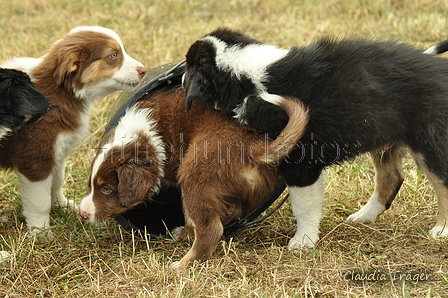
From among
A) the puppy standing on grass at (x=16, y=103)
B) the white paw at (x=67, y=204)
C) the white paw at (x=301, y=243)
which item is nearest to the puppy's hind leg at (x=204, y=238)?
the white paw at (x=301, y=243)

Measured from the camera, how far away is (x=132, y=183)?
3.88 m

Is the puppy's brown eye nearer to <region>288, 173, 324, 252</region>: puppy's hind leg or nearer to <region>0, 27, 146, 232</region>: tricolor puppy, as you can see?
A: <region>0, 27, 146, 232</region>: tricolor puppy

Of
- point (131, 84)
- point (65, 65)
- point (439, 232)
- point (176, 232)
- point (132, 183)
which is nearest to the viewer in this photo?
point (132, 183)

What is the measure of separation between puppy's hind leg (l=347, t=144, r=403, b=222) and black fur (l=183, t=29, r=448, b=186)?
0.61 metres

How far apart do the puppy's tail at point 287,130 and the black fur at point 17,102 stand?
1.55 meters

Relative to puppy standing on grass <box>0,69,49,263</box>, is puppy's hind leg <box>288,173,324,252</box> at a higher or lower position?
lower

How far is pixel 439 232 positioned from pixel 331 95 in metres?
1.29

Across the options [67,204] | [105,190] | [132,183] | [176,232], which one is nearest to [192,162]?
[132,183]

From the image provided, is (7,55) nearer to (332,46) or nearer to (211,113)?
(211,113)

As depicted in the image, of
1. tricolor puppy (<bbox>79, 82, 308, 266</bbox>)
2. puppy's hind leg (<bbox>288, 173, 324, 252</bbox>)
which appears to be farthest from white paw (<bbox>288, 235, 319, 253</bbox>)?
tricolor puppy (<bbox>79, 82, 308, 266</bbox>)

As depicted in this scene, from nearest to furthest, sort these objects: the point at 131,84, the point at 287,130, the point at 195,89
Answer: the point at 287,130
the point at 195,89
the point at 131,84

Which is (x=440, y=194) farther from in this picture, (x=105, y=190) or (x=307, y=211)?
(x=105, y=190)

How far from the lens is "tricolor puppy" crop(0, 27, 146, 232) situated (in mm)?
4145

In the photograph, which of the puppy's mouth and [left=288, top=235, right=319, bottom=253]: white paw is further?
the puppy's mouth
